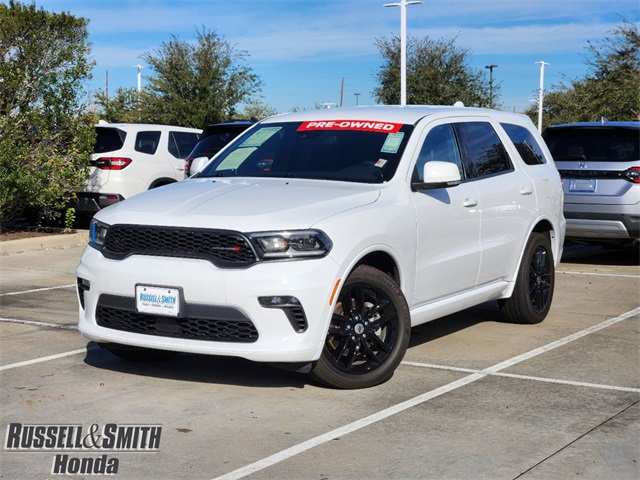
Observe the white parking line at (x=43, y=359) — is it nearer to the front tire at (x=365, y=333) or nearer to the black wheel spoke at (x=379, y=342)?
the front tire at (x=365, y=333)

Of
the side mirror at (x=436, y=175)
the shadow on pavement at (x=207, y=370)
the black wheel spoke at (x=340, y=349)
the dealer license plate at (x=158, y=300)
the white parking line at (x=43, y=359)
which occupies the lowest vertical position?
the white parking line at (x=43, y=359)

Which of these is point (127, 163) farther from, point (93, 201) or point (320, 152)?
point (320, 152)

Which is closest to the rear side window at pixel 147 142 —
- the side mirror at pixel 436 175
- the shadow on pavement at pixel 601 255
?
the shadow on pavement at pixel 601 255

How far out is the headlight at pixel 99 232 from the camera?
612 centimetres

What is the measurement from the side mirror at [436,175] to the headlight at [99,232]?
6.74 feet

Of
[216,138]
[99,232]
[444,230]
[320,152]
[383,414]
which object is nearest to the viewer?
[383,414]

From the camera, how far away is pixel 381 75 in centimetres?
3975

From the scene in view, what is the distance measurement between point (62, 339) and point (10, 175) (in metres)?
6.27

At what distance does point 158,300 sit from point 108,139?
1043cm

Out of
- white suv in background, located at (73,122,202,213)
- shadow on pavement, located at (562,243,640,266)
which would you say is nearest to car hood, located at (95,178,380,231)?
shadow on pavement, located at (562,243,640,266)

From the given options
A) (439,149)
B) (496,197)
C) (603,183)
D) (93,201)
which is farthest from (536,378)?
(93,201)

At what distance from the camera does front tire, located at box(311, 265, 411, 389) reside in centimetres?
588

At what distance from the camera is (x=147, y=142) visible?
16.1 metres

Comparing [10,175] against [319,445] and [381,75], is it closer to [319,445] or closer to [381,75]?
[319,445]
